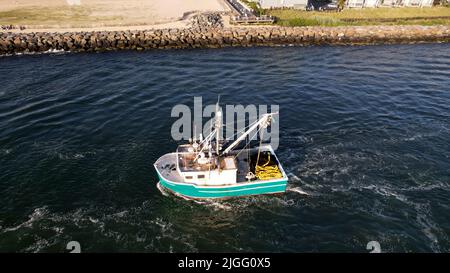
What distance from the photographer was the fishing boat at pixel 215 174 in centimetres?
3012

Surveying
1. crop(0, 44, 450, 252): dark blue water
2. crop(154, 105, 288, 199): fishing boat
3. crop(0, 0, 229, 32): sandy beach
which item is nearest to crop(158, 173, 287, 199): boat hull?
crop(154, 105, 288, 199): fishing boat

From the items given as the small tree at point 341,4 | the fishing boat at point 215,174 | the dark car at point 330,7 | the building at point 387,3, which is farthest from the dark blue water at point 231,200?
the building at point 387,3

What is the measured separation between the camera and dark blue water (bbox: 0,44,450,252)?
1109 inches

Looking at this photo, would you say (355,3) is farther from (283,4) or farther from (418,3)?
(283,4)

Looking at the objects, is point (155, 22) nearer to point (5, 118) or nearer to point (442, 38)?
point (5, 118)

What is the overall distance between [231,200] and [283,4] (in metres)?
69.6

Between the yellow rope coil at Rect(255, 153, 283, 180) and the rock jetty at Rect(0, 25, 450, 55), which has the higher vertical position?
the rock jetty at Rect(0, 25, 450, 55)

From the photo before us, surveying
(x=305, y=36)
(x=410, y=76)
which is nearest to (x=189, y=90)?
(x=305, y=36)

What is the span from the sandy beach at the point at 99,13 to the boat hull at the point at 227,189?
5247 cm

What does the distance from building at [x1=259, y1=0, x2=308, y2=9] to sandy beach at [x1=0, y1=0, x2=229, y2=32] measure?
34.8ft

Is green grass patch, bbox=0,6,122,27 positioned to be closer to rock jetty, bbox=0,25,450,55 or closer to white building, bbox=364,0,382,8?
rock jetty, bbox=0,25,450,55

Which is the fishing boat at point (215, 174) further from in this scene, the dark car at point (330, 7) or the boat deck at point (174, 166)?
the dark car at point (330, 7)

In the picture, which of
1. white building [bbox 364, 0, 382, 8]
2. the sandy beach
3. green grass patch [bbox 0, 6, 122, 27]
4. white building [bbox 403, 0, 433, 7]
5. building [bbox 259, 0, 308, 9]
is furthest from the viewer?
white building [bbox 403, 0, 433, 7]

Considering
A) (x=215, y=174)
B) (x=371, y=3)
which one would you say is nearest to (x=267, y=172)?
(x=215, y=174)
